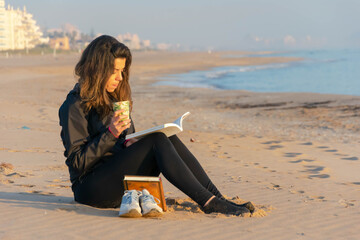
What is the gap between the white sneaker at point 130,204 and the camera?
11.2ft

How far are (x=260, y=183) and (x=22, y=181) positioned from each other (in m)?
2.44

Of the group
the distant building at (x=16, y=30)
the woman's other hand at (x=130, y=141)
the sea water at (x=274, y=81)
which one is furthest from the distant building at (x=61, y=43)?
the woman's other hand at (x=130, y=141)

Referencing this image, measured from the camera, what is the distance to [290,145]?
8125mm

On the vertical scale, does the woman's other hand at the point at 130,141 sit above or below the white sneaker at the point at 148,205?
above

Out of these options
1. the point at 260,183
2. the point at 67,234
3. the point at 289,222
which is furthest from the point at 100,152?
the point at 260,183

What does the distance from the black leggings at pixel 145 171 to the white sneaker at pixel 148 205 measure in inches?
7.0

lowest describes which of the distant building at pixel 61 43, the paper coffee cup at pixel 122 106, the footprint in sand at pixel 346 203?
the footprint in sand at pixel 346 203

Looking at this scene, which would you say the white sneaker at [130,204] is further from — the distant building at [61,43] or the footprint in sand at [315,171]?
the distant building at [61,43]

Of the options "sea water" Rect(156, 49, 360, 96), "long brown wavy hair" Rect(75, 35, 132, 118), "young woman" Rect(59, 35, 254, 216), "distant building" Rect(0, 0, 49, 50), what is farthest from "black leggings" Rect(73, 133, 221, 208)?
"distant building" Rect(0, 0, 49, 50)

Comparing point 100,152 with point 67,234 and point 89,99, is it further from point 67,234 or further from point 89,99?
point 67,234

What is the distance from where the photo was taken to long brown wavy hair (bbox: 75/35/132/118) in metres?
3.49

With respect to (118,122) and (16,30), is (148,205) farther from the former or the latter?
(16,30)

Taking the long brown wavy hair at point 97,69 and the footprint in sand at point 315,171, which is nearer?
the long brown wavy hair at point 97,69

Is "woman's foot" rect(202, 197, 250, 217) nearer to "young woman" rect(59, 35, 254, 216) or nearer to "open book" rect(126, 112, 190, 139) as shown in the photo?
"young woman" rect(59, 35, 254, 216)
